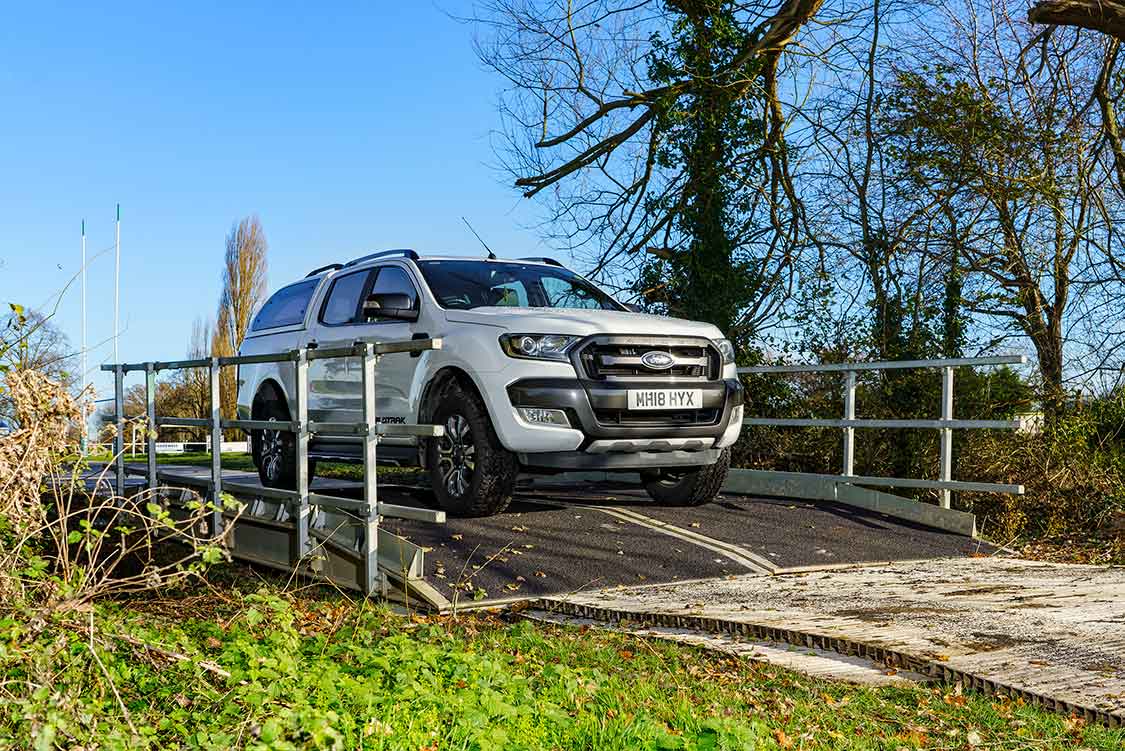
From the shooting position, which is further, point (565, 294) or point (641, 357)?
point (565, 294)

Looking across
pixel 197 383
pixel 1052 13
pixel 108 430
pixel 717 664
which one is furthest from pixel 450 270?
pixel 197 383

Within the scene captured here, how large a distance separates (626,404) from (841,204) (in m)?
6.98

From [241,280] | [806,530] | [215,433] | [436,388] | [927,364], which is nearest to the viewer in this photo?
[436,388]

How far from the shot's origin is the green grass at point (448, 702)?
4.22 m

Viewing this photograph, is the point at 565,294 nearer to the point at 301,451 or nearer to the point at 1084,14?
the point at 301,451

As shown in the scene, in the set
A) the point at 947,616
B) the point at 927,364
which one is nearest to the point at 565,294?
the point at 927,364

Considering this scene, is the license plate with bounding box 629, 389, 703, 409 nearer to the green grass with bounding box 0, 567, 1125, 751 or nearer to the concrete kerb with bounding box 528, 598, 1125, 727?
the concrete kerb with bounding box 528, 598, 1125, 727

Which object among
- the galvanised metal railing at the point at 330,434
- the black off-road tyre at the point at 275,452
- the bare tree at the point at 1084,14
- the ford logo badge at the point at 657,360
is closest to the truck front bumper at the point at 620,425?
the ford logo badge at the point at 657,360

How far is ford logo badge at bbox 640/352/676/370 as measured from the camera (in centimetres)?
869

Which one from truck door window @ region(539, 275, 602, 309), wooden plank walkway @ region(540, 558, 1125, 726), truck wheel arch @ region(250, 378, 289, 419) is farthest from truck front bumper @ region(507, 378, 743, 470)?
truck wheel arch @ region(250, 378, 289, 419)

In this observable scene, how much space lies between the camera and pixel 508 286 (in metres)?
9.73

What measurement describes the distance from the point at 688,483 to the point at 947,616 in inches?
147

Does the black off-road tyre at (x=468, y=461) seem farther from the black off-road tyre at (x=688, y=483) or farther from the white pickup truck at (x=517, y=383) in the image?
the black off-road tyre at (x=688, y=483)

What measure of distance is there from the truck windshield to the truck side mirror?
1.06 ft
